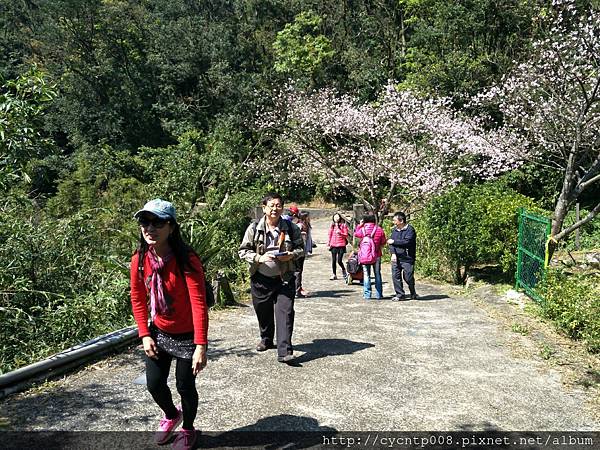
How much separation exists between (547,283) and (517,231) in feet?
8.96

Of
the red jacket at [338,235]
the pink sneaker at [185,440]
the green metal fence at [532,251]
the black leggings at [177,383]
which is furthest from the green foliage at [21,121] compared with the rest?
the red jacket at [338,235]

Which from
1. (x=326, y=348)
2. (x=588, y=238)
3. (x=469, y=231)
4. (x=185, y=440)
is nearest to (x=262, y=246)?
(x=326, y=348)

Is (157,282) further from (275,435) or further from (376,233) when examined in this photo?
(376,233)

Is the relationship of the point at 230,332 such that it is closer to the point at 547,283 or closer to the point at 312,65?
the point at 547,283

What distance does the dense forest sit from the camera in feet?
20.7

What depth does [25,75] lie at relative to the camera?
4.90 metres

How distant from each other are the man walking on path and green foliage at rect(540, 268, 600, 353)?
3.18 meters

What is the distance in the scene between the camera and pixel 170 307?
3.18m

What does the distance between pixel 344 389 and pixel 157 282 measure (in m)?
1.98

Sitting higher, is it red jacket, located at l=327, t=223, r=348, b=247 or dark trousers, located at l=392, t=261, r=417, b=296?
red jacket, located at l=327, t=223, r=348, b=247

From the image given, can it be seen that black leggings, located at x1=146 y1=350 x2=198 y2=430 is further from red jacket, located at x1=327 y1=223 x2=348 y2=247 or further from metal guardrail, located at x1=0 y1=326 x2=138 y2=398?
red jacket, located at x1=327 y1=223 x2=348 y2=247

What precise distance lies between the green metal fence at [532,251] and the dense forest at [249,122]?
966 millimetres

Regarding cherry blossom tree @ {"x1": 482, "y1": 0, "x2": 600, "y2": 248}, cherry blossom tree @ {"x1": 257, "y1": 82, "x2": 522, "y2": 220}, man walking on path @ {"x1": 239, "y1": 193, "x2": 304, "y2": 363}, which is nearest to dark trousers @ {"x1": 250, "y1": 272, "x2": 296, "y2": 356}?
man walking on path @ {"x1": 239, "y1": 193, "x2": 304, "y2": 363}

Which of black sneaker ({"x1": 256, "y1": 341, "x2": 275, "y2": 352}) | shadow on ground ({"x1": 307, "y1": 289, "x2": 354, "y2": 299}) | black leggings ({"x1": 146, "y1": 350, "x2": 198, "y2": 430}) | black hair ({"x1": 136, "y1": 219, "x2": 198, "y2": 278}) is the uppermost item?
black hair ({"x1": 136, "y1": 219, "x2": 198, "y2": 278})
